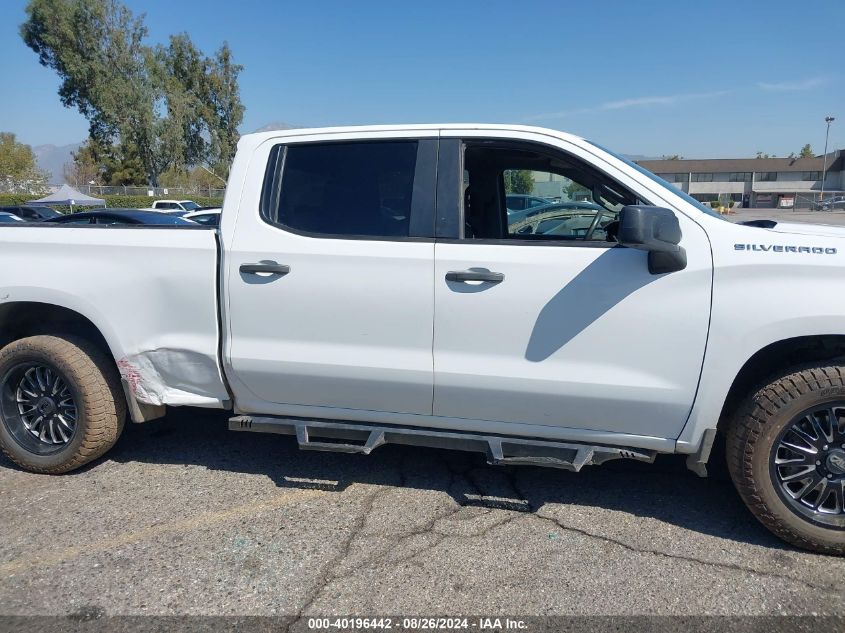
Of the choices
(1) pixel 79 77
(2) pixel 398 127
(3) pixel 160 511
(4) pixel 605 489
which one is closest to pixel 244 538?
(3) pixel 160 511

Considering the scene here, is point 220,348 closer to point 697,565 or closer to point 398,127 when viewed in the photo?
point 398,127

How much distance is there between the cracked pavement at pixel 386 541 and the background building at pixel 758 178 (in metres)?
81.7

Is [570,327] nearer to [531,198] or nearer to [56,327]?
[531,198]

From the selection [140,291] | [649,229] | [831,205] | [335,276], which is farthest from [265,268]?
[831,205]

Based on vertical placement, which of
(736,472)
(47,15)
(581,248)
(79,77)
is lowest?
(736,472)

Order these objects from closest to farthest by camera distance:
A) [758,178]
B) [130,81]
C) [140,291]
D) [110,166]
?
[140,291] → [130,81] → [110,166] → [758,178]

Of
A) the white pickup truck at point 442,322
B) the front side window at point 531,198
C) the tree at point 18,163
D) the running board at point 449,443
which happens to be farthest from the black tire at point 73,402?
the tree at point 18,163

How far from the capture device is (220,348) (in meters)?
3.39

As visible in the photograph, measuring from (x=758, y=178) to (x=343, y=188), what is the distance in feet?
309

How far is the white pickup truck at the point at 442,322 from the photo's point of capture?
2807mm

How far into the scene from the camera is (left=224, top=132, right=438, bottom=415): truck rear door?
311 cm

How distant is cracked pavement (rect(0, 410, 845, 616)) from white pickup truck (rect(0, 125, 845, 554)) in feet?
0.96

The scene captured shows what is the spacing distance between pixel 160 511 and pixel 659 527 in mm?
2671

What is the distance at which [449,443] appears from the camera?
10.6 feet
